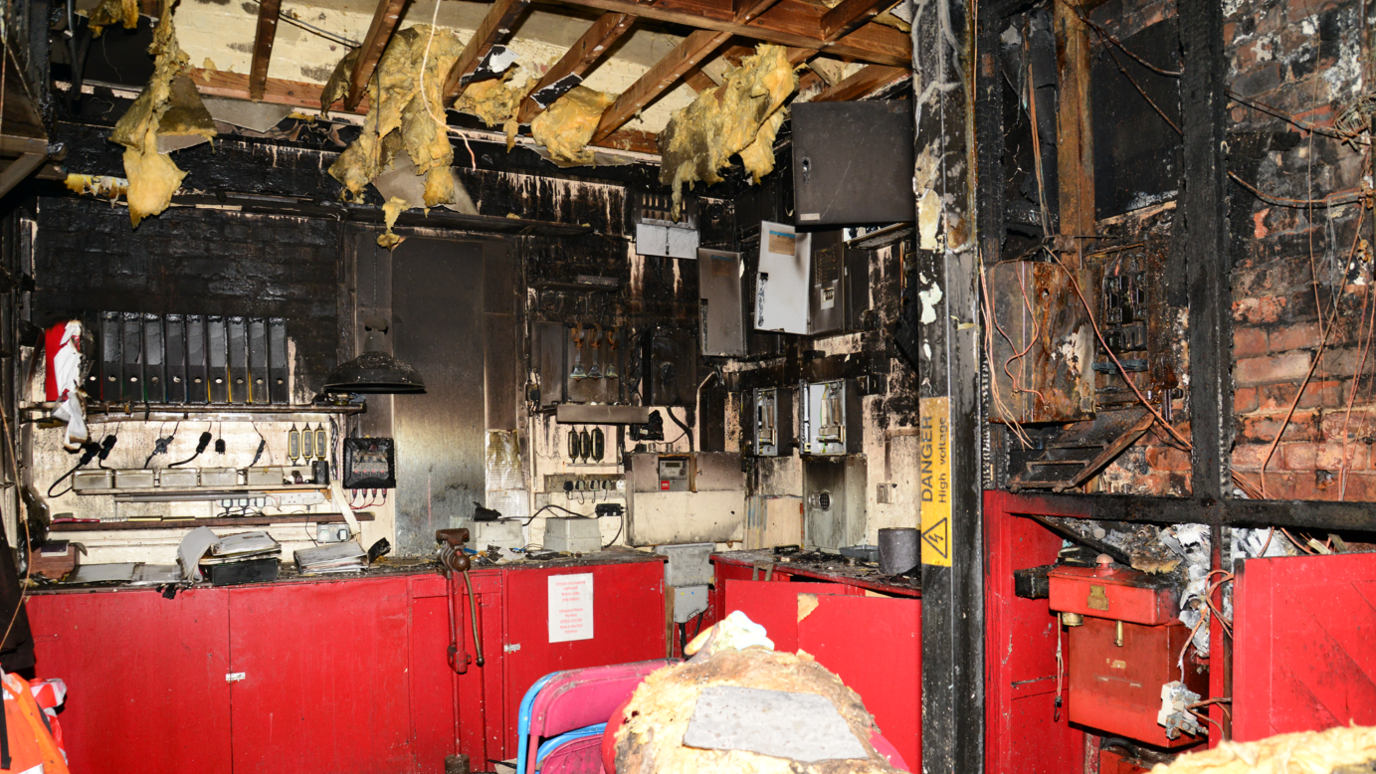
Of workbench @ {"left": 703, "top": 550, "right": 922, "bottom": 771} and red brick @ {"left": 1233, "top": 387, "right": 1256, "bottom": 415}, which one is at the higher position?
red brick @ {"left": 1233, "top": 387, "right": 1256, "bottom": 415}

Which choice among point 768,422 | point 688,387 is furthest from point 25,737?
point 688,387

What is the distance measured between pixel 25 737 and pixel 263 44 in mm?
3310

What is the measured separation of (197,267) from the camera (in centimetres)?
535

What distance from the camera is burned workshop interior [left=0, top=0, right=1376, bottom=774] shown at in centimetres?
271

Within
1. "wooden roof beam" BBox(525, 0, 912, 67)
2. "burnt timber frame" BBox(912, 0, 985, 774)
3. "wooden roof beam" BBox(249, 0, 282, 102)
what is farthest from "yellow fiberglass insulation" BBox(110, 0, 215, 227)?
"burnt timber frame" BBox(912, 0, 985, 774)

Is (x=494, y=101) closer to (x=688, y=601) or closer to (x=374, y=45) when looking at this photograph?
(x=374, y=45)

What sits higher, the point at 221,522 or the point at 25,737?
the point at 221,522

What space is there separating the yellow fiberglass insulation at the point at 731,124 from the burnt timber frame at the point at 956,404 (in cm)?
181

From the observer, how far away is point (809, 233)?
5.78 metres

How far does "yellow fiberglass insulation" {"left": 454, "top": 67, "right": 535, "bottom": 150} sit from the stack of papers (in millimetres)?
2817

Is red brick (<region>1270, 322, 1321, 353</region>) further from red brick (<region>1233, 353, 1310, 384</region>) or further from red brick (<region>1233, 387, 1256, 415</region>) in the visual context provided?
red brick (<region>1233, 387, 1256, 415</region>)

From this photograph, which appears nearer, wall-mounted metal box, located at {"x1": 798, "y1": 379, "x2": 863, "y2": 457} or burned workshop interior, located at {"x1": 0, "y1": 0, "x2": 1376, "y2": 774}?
burned workshop interior, located at {"x1": 0, "y1": 0, "x2": 1376, "y2": 774}

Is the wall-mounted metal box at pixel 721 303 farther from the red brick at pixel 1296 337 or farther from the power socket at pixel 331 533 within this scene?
the red brick at pixel 1296 337

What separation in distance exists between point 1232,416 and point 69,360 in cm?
552
